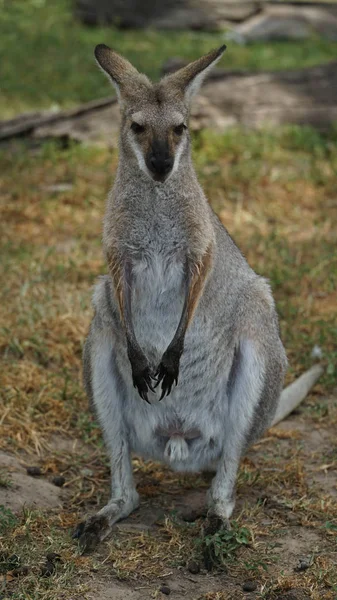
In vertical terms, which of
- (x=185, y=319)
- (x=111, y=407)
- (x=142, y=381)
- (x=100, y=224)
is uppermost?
(x=185, y=319)

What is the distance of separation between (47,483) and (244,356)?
1.08 metres

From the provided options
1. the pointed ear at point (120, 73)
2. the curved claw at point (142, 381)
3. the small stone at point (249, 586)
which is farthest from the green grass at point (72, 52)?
the small stone at point (249, 586)

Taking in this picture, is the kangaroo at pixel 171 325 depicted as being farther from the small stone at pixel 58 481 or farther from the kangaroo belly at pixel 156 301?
the small stone at pixel 58 481

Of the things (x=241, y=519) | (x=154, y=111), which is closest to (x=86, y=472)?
(x=241, y=519)

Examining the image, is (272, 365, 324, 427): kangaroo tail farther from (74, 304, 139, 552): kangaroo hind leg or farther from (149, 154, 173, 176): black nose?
(149, 154, 173, 176): black nose

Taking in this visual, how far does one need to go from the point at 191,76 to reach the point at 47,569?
6.70ft

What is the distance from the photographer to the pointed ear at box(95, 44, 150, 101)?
4023 millimetres

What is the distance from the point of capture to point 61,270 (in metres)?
6.35

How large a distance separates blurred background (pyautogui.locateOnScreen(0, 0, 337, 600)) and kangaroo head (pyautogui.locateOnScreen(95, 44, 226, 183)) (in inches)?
59.3

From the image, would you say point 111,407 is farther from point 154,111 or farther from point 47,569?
point 154,111

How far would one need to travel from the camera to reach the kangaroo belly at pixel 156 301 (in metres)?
4.02

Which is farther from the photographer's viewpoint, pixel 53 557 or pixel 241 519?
pixel 241 519

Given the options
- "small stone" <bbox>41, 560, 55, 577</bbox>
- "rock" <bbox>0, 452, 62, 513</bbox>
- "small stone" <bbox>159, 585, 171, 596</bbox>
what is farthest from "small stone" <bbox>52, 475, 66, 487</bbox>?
"small stone" <bbox>159, 585, 171, 596</bbox>

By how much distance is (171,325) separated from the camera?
4113 millimetres
